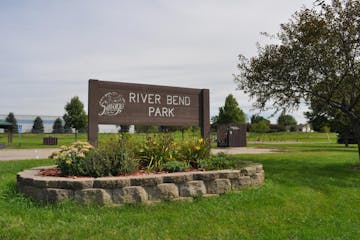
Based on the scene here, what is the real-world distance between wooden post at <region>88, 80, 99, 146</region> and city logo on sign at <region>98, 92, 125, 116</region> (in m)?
0.16

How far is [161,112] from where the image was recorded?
8.08 meters

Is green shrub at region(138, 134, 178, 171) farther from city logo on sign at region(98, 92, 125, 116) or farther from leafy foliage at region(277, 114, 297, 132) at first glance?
leafy foliage at region(277, 114, 297, 132)

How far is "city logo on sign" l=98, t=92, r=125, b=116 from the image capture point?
24.2 ft

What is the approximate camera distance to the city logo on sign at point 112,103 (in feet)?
24.2

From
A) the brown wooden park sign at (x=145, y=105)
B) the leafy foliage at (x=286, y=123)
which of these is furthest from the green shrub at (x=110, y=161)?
the leafy foliage at (x=286, y=123)

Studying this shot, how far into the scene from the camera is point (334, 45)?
9594 mm

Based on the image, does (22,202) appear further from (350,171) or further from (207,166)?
(350,171)

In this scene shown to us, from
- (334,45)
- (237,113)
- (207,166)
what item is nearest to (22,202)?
(207,166)

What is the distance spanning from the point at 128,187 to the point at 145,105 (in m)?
2.90

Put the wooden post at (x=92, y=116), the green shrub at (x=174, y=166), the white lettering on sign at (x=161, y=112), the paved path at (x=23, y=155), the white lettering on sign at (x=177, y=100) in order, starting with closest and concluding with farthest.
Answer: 1. the green shrub at (x=174, y=166)
2. the wooden post at (x=92, y=116)
3. the white lettering on sign at (x=161, y=112)
4. the white lettering on sign at (x=177, y=100)
5. the paved path at (x=23, y=155)

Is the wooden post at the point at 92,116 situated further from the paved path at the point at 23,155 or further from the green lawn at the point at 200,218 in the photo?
the paved path at the point at 23,155

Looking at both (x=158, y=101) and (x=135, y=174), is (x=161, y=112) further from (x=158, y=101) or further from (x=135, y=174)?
(x=135, y=174)

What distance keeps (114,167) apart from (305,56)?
22.0ft

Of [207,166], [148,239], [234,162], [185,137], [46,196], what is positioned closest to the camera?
[148,239]
